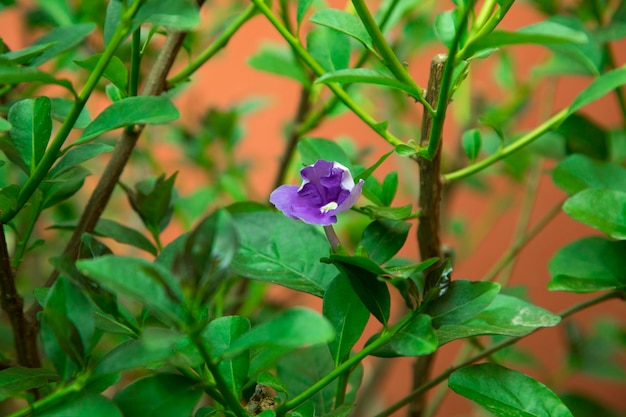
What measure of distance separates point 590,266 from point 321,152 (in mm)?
190

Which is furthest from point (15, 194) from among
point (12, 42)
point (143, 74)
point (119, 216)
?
point (12, 42)

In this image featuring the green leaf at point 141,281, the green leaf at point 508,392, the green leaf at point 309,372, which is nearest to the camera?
the green leaf at point 141,281

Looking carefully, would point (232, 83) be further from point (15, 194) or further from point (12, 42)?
point (15, 194)

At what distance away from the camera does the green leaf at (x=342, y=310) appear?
0.38 m

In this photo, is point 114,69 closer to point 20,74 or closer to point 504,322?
point 20,74

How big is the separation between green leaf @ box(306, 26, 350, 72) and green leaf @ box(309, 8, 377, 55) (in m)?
0.09

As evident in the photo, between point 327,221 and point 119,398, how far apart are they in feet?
0.44

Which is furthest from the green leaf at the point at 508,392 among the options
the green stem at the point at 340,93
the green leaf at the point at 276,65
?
the green leaf at the point at 276,65

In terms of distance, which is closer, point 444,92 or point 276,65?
point 444,92

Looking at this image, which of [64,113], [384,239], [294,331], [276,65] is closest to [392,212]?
[384,239]

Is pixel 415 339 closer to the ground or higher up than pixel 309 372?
higher up

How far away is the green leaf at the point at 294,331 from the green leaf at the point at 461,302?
0.10m

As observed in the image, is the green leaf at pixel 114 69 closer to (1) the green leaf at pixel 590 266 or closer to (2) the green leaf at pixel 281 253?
(2) the green leaf at pixel 281 253

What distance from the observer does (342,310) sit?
15.2 inches
